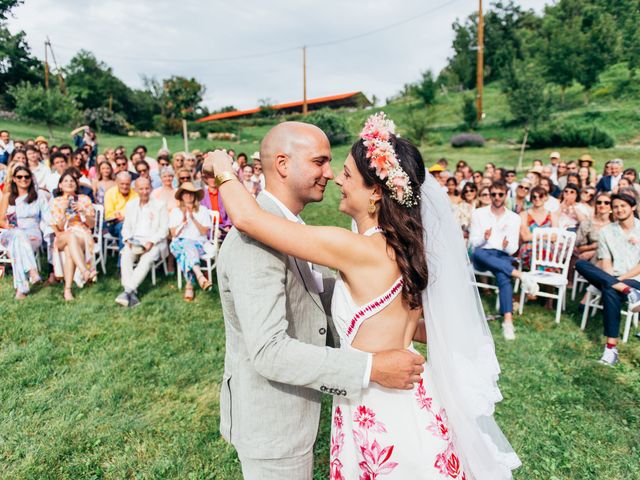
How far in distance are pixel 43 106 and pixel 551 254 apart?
33347 mm

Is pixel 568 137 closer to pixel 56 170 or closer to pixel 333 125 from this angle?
pixel 333 125

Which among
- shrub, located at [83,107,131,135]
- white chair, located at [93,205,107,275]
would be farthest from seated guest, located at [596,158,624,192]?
shrub, located at [83,107,131,135]

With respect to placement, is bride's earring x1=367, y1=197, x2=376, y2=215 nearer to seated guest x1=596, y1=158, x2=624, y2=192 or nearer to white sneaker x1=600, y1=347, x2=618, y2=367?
white sneaker x1=600, y1=347, x2=618, y2=367

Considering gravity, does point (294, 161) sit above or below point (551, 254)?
above

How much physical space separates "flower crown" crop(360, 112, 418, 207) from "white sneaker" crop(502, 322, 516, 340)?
4.45m

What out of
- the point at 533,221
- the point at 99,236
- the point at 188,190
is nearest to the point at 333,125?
the point at 533,221

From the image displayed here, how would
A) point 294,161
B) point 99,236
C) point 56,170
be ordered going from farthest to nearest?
1. point 56,170
2. point 99,236
3. point 294,161

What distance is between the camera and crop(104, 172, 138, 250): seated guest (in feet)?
25.8

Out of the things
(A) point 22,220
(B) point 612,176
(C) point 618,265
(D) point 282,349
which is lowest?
(C) point 618,265

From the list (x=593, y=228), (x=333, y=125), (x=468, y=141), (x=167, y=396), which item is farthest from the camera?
(x=333, y=125)

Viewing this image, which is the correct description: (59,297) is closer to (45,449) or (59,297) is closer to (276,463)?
(45,449)

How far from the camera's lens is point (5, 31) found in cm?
4303

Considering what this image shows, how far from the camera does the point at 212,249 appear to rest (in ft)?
23.5

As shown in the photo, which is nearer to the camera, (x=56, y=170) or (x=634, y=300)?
(x=634, y=300)
